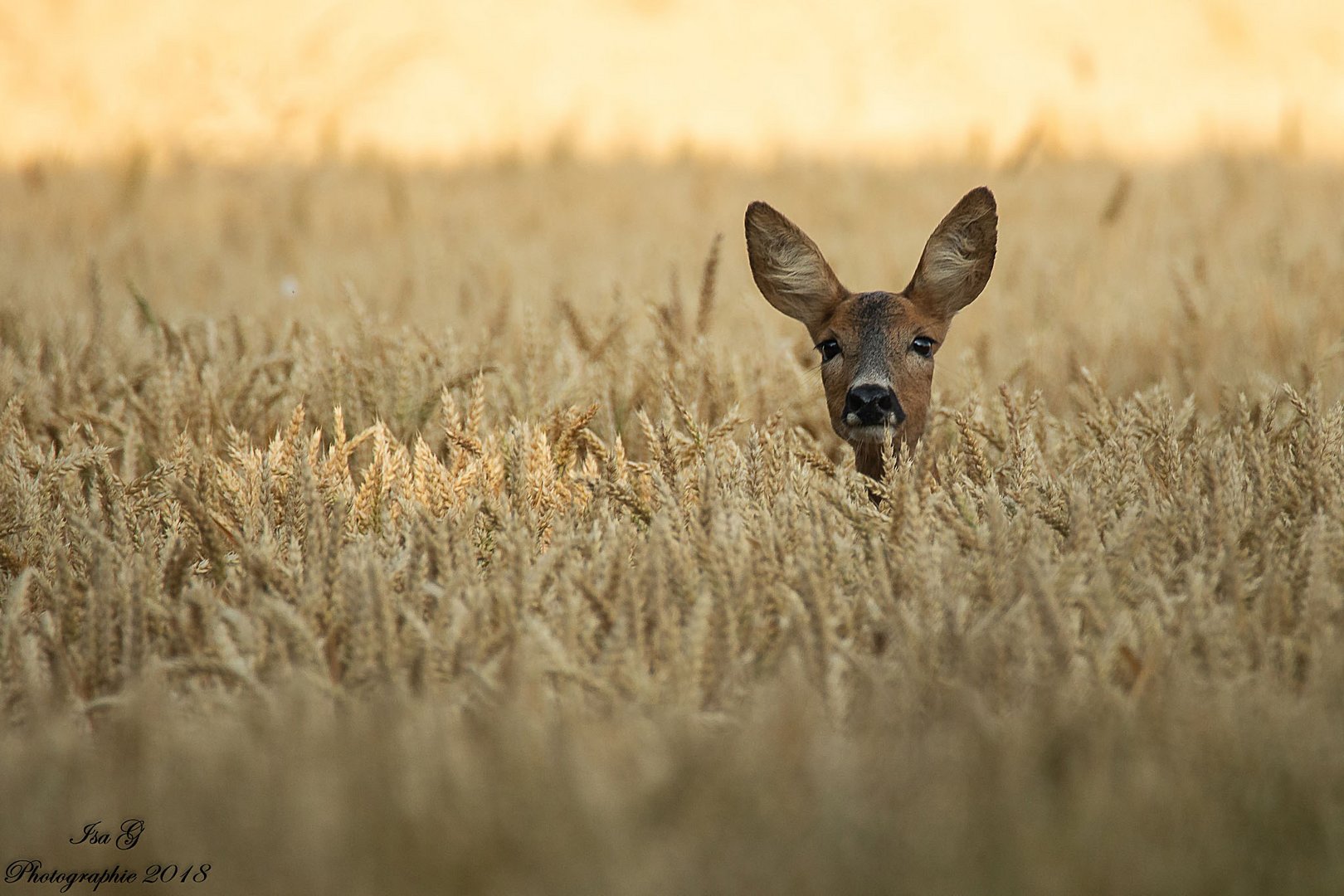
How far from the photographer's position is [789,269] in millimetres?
4004

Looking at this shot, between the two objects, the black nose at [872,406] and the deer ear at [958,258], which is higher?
the deer ear at [958,258]

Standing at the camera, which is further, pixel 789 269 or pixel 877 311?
pixel 789 269

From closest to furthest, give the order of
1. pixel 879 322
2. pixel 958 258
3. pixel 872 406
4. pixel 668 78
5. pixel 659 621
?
pixel 659 621, pixel 872 406, pixel 879 322, pixel 958 258, pixel 668 78

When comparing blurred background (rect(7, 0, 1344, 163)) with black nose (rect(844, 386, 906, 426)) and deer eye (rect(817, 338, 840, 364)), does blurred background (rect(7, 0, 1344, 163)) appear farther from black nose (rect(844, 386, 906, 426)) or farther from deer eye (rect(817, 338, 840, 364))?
black nose (rect(844, 386, 906, 426))

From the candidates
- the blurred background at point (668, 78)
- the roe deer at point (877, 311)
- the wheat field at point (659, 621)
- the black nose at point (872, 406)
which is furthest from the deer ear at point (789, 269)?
the blurred background at point (668, 78)

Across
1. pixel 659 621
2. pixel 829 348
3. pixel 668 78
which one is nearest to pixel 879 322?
pixel 829 348

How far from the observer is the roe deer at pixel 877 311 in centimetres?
356

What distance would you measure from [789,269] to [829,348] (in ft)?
0.97

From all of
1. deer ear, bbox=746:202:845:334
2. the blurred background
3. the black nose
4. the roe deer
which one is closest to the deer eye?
the roe deer

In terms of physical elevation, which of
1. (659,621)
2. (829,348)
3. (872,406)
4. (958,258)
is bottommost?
(659,621)

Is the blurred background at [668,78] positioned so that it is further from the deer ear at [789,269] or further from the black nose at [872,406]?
the black nose at [872,406]

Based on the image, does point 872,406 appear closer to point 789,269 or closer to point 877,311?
point 877,311

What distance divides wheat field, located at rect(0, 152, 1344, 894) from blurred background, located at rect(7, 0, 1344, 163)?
642 cm

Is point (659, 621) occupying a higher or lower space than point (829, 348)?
lower
